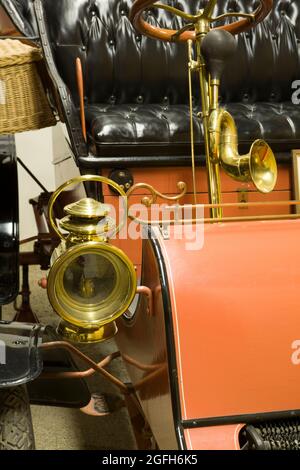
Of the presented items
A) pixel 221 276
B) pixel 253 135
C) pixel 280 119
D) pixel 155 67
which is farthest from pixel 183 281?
pixel 155 67

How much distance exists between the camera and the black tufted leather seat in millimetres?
2293

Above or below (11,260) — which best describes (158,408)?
below

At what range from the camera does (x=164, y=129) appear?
1.98m

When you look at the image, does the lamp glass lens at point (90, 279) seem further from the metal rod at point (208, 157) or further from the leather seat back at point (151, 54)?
the leather seat back at point (151, 54)

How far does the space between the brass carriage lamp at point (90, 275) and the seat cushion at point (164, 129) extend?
73cm

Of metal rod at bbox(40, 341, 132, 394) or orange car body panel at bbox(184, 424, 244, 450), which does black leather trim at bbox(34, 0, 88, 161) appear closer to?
metal rod at bbox(40, 341, 132, 394)

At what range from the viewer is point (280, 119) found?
6.95 ft

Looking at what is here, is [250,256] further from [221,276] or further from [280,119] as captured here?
[280,119]

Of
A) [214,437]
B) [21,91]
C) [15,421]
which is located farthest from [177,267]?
[21,91]

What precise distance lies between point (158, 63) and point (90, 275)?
1.59 m

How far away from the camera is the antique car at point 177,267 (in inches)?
43.4

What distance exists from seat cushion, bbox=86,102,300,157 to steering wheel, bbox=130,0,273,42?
1.36 ft

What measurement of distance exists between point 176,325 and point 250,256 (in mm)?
243

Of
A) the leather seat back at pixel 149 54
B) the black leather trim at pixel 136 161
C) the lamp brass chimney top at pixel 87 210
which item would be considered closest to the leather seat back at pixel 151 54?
the leather seat back at pixel 149 54
